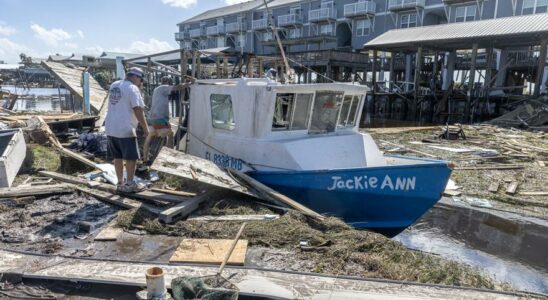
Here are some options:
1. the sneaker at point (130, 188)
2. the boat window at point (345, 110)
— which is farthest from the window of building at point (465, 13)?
the sneaker at point (130, 188)

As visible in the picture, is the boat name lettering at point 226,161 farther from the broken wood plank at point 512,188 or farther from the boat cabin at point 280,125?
the broken wood plank at point 512,188

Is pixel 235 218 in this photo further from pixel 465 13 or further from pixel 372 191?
pixel 465 13

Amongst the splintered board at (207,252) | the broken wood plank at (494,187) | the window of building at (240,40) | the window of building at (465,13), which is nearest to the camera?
the splintered board at (207,252)

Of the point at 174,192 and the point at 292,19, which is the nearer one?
the point at 174,192

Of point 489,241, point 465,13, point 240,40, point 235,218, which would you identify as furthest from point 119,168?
point 240,40

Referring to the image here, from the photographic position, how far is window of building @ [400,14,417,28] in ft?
133

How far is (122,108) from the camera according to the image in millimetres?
5504

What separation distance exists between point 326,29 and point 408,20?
11.4 m

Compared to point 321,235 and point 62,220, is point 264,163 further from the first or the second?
point 62,220

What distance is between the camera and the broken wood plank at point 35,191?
556 cm

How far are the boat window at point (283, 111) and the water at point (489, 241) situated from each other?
296 centimetres

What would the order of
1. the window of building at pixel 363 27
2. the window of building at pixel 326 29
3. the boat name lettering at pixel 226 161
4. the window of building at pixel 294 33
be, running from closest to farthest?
the boat name lettering at pixel 226 161, the window of building at pixel 363 27, the window of building at pixel 326 29, the window of building at pixel 294 33

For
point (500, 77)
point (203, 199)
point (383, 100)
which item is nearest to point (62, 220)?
point (203, 199)

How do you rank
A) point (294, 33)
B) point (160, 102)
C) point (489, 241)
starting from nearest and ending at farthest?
point (489, 241) → point (160, 102) → point (294, 33)
